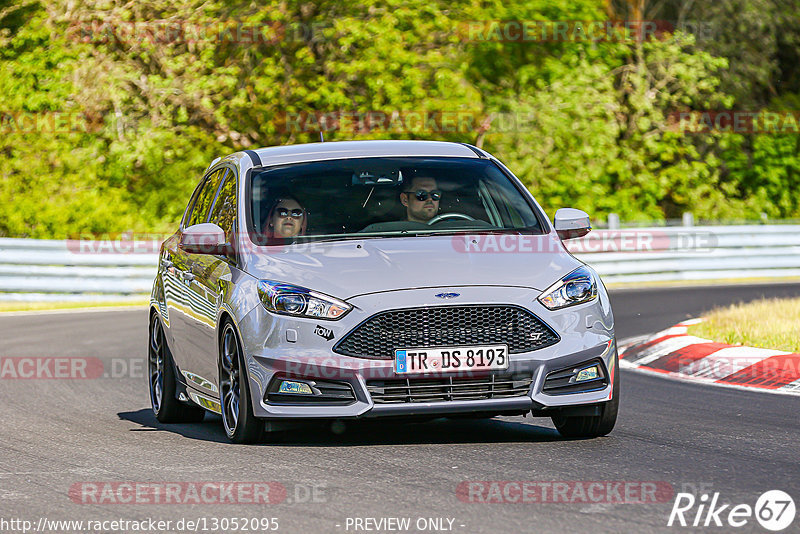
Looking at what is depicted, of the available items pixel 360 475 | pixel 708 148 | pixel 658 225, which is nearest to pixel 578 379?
pixel 360 475

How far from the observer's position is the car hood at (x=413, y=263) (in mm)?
8016

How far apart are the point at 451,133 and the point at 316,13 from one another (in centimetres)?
373

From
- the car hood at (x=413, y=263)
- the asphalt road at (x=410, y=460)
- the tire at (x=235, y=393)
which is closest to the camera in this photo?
the asphalt road at (x=410, y=460)

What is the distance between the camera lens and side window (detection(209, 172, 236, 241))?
926 centimetres

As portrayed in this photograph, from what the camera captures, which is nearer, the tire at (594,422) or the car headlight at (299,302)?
the car headlight at (299,302)

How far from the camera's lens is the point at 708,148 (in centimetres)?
3691

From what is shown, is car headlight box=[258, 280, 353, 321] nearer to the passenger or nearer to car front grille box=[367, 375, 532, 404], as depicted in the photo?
car front grille box=[367, 375, 532, 404]

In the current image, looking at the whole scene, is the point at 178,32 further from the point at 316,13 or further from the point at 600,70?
the point at 600,70

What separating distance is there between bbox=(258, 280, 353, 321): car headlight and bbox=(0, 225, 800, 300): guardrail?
606 inches

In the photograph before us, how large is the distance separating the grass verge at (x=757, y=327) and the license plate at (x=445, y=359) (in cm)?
510

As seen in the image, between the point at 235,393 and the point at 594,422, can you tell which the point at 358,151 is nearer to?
the point at 235,393

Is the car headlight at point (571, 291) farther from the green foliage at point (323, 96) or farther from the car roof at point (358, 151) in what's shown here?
the green foliage at point (323, 96)

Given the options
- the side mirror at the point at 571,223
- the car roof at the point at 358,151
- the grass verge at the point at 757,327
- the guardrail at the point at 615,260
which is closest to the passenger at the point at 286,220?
the car roof at the point at 358,151

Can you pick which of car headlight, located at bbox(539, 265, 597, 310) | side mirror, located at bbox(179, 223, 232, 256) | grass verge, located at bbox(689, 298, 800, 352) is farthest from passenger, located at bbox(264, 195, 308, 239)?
grass verge, located at bbox(689, 298, 800, 352)
